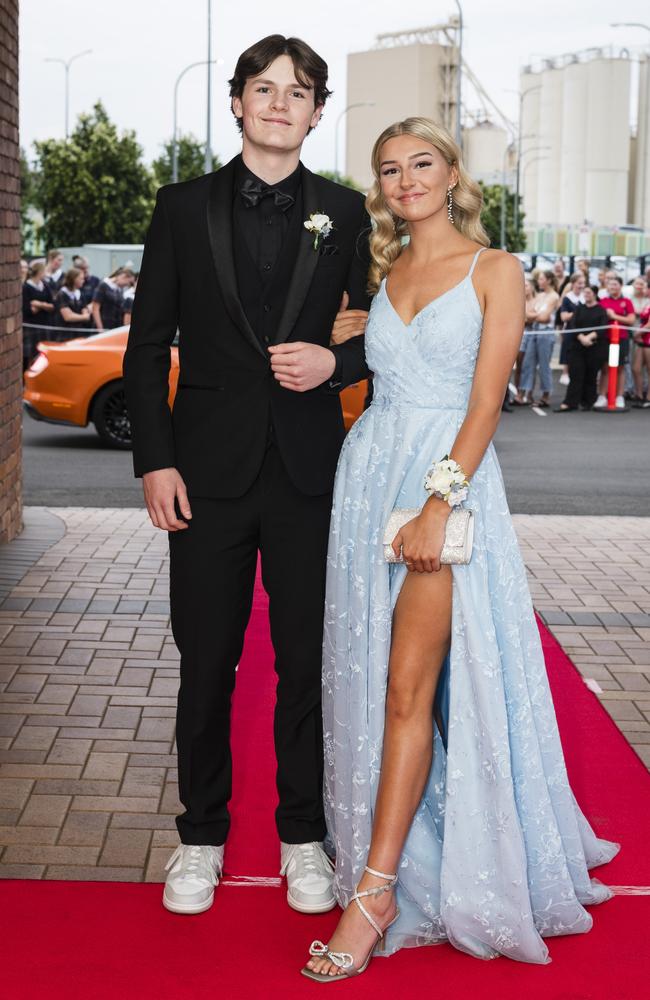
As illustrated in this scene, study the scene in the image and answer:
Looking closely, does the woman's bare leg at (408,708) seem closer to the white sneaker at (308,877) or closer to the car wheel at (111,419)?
the white sneaker at (308,877)

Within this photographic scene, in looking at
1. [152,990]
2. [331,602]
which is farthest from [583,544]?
[152,990]

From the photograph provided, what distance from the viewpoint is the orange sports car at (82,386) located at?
12852mm

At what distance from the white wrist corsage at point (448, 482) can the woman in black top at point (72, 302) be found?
1528 centimetres

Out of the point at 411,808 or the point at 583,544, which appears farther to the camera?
the point at 583,544

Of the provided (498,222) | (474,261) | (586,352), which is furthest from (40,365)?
(498,222)

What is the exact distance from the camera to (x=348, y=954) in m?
2.98

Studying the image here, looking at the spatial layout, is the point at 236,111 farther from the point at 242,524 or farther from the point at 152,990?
the point at 152,990

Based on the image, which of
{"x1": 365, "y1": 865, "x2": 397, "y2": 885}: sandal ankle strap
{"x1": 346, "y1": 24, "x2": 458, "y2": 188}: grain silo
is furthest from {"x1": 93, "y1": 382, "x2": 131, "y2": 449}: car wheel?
{"x1": 346, "y1": 24, "x2": 458, "y2": 188}: grain silo

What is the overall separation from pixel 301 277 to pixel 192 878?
1573 millimetres

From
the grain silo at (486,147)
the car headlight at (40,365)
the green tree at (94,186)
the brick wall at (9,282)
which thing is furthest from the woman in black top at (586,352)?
the grain silo at (486,147)

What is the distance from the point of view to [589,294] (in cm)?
1812

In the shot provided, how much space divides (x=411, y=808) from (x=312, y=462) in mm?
904

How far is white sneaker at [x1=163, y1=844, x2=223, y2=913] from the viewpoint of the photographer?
10.8 feet

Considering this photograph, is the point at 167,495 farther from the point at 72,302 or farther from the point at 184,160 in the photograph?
A: the point at 184,160
